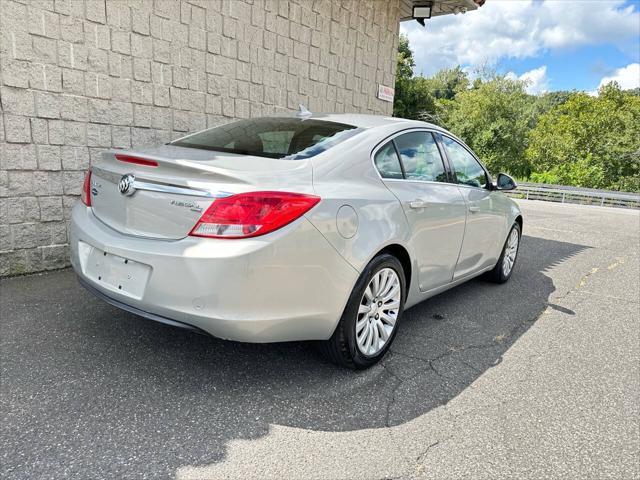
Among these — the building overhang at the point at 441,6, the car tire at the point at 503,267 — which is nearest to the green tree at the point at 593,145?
the building overhang at the point at 441,6

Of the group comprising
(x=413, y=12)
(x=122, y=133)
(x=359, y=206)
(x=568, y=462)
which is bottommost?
(x=568, y=462)

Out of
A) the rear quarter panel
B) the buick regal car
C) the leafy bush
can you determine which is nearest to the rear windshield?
the buick regal car

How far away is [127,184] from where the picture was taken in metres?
2.58

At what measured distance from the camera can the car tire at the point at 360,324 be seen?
8.96ft

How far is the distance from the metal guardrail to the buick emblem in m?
20.8

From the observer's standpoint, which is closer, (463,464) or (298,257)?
(463,464)

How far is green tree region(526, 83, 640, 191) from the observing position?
31.2 meters

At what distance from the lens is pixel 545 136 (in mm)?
37125

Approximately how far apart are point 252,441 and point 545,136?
40.2 meters

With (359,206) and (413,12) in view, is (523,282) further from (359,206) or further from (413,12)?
(413,12)

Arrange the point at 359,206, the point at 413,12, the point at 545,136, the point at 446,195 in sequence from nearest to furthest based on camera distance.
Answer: the point at 359,206, the point at 446,195, the point at 413,12, the point at 545,136

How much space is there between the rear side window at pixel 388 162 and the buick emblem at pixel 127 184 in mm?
1469

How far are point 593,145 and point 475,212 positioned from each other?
35.7m

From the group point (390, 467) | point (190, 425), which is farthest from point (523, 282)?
point (190, 425)
